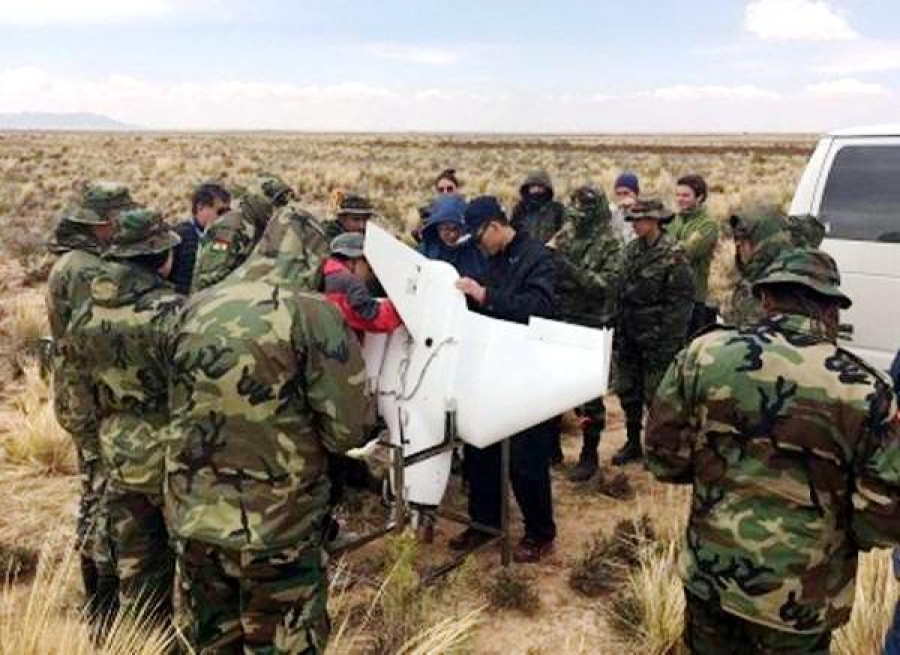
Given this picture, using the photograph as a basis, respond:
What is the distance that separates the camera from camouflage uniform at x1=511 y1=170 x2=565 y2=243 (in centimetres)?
679

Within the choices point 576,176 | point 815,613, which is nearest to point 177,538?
point 815,613

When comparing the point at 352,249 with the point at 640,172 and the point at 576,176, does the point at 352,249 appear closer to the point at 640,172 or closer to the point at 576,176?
the point at 576,176

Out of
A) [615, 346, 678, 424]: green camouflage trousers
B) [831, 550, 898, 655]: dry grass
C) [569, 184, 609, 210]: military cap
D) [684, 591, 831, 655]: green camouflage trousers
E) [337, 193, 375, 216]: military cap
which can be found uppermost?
Result: [569, 184, 609, 210]: military cap

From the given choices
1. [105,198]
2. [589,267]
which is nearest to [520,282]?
[589,267]

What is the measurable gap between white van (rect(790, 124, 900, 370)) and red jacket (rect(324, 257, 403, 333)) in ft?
10.5

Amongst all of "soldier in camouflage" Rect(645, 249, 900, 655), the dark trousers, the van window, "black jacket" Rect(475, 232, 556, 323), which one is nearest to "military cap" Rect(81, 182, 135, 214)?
"black jacket" Rect(475, 232, 556, 323)

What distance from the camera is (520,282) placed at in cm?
463

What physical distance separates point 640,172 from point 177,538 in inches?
1207

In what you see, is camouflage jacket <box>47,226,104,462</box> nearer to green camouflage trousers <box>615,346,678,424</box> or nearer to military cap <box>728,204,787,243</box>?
military cap <box>728,204,787,243</box>

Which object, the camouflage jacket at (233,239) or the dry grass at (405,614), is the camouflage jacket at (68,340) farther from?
the dry grass at (405,614)

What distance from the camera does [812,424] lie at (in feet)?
8.17

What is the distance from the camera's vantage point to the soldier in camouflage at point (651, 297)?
5.78 meters

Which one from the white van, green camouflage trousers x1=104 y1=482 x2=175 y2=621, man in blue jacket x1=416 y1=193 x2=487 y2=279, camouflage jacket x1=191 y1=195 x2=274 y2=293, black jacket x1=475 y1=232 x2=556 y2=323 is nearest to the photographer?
green camouflage trousers x1=104 y1=482 x2=175 y2=621

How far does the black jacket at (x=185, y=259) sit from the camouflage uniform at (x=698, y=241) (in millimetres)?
3308
